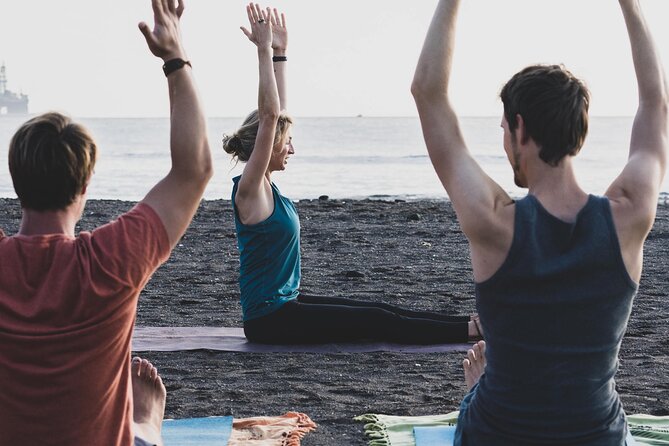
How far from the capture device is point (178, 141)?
2312 millimetres

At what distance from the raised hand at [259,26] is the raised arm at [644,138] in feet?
7.16

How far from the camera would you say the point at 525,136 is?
2213mm

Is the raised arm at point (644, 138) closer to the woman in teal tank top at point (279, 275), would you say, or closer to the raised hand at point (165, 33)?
the raised hand at point (165, 33)

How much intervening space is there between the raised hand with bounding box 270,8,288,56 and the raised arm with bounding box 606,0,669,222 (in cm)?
296

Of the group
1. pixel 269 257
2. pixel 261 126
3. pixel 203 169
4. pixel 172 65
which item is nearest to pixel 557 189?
pixel 203 169

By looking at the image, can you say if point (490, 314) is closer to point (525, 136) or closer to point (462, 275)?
point (525, 136)

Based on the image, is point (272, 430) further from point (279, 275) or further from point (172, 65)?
point (172, 65)

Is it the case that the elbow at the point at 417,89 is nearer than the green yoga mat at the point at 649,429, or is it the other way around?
the elbow at the point at 417,89

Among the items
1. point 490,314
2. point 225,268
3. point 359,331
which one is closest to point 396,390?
point 359,331

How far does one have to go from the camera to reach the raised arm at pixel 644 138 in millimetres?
2254

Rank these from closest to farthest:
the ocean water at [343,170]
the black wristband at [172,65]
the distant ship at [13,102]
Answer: the black wristband at [172,65] < the ocean water at [343,170] < the distant ship at [13,102]

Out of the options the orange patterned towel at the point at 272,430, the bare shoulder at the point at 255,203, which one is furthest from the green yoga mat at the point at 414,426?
Result: the bare shoulder at the point at 255,203

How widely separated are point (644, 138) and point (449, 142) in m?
0.52

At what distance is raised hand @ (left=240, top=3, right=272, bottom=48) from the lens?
4391 millimetres
